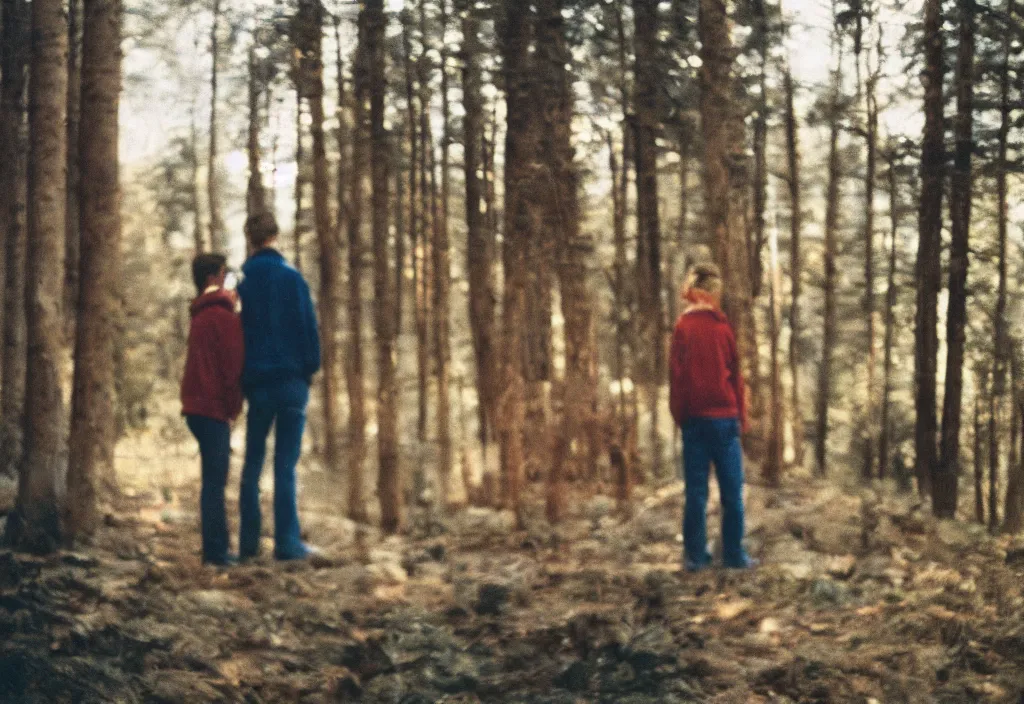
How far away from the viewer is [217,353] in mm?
8062

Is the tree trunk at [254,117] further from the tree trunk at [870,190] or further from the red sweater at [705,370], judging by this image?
the red sweater at [705,370]

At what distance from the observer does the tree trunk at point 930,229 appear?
1335 cm

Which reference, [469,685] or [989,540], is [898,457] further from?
[469,685]

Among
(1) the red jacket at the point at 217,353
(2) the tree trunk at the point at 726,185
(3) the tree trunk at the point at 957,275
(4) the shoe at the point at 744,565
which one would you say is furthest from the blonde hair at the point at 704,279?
(3) the tree trunk at the point at 957,275

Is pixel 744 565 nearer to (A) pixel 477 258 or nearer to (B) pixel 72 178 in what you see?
(A) pixel 477 258

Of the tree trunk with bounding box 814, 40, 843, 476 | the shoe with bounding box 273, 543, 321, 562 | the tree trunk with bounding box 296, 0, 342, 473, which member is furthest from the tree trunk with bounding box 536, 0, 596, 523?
the tree trunk with bounding box 814, 40, 843, 476

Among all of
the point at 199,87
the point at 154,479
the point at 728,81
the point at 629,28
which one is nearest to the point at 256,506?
the point at 728,81

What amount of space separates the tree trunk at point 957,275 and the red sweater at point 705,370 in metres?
5.78

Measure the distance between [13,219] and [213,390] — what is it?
6590 millimetres

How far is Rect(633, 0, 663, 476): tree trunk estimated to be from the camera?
16.8 meters

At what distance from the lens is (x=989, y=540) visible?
10.9 metres

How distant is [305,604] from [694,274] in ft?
12.1

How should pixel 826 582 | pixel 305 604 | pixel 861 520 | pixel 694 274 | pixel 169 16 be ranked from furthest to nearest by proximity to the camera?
pixel 169 16 < pixel 861 520 < pixel 694 274 < pixel 826 582 < pixel 305 604

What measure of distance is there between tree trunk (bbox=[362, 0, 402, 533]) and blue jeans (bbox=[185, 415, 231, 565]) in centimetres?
345
